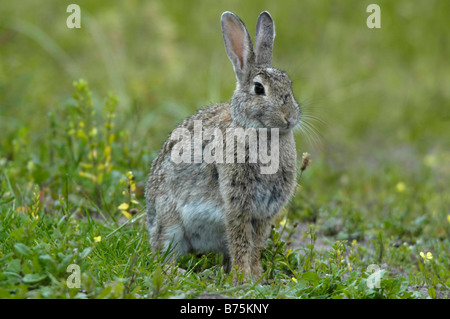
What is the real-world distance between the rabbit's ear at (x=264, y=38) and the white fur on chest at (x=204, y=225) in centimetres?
135

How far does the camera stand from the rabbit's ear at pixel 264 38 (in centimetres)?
566

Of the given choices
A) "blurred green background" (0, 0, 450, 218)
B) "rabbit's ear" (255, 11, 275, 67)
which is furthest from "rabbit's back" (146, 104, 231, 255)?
"blurred green background" (0, 0, 450, 218)

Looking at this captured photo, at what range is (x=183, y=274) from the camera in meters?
4.91

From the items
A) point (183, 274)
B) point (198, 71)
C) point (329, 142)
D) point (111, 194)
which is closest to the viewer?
point (183, 274)

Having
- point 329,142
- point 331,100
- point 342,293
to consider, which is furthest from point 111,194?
point 331,100

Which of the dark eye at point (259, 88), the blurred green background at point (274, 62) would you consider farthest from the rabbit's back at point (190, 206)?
the blurred green background at point (274, 62)

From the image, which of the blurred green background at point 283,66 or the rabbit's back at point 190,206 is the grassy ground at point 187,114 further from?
the rabbit's back at point 190,206

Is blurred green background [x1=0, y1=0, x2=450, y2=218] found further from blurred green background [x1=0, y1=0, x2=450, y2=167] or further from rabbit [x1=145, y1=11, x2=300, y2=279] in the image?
rabbit [x1=145, y1=11, x2=300, y2=279]

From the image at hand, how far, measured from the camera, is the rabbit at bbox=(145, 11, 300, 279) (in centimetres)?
525

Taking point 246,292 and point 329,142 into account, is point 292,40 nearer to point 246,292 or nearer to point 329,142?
point 329,142

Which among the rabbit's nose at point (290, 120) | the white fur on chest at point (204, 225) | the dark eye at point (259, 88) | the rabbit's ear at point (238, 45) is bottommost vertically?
the white fur on chest at point (204, 225)

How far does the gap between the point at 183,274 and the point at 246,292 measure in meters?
0.59

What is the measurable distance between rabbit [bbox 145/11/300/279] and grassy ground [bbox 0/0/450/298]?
0.19m
